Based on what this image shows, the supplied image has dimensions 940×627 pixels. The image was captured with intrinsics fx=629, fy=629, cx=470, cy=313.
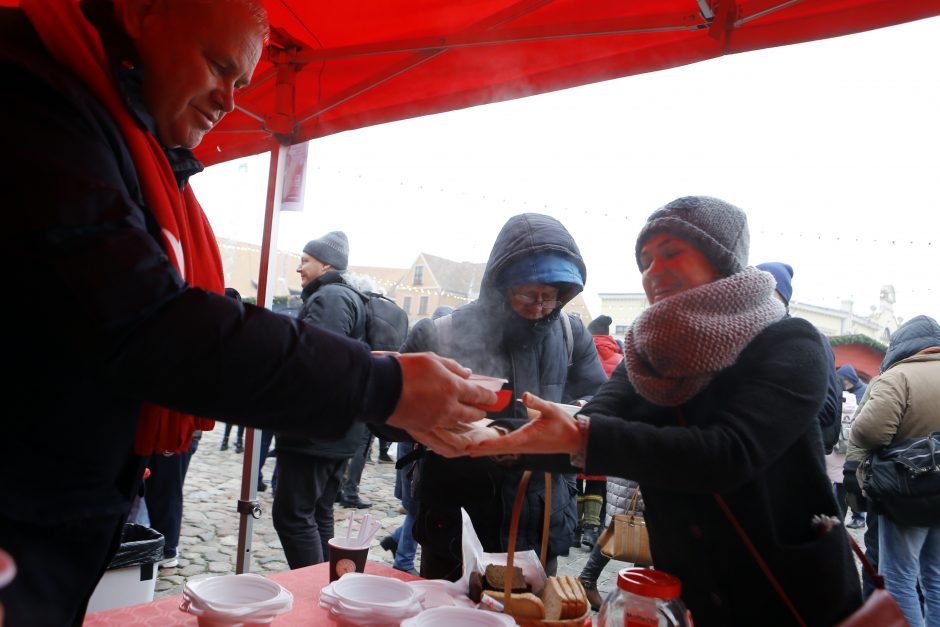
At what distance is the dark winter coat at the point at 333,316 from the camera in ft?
13.0

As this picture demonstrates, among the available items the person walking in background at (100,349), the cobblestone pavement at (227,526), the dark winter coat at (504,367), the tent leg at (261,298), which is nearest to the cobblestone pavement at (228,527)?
the cobblestone pavement at (227,526)

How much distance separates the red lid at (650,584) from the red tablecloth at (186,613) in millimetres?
867

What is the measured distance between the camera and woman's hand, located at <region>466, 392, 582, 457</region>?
5.53ft

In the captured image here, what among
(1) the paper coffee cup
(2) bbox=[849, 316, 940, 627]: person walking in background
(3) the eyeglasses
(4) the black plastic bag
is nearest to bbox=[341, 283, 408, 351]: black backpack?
(3) the eyeglasses

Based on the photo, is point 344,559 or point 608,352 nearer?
point 344,559

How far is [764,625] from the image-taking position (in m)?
1.59

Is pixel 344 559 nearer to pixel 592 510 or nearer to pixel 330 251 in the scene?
pixel 330 251

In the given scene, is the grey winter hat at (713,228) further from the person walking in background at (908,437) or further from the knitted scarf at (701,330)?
the person walking in background at (908,437)

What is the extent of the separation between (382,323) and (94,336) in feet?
11.8

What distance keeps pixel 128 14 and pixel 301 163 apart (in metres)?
2.67

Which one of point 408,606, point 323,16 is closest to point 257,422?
point 408,606

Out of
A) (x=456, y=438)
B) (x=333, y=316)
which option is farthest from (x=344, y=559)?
(x=333, y=316)

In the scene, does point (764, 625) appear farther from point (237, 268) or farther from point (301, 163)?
point (237, 268)

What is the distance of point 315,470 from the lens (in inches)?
158
